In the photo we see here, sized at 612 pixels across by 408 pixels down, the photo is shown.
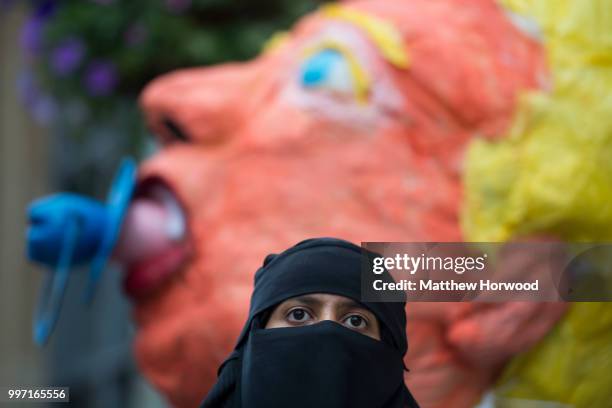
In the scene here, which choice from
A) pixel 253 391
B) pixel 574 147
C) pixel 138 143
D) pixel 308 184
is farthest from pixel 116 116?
pixel 253 391

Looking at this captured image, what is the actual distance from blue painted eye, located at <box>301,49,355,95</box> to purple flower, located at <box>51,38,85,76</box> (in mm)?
1391

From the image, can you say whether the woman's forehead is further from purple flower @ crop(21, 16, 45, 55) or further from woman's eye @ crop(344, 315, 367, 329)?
purple flower @ crop(21, 16, 45, 55)

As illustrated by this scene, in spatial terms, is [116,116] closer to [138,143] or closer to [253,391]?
[138,143]

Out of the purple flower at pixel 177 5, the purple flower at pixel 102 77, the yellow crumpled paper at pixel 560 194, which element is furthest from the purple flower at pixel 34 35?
the yellow crumpled paper at pixel 560 194

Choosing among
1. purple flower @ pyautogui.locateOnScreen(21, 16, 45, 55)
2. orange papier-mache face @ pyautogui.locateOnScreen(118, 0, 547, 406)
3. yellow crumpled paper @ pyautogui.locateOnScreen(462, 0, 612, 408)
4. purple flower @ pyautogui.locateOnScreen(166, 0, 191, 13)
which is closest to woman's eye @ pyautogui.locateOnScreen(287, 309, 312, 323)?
orange papier-mache face @ pyautogui.locateOnScreen(118, 0, 547, 406)

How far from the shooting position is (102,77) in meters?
3.19

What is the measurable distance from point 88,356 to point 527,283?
13.2 ft

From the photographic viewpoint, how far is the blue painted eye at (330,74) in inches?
80.0

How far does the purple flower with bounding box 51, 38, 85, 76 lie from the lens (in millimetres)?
3195

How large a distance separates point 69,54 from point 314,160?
154 centimetres

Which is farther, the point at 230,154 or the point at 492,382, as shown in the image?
the point at 230,154

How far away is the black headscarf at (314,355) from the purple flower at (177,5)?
188 cm

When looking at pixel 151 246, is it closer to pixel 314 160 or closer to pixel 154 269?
pixel 154 269

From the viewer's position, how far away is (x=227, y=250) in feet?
6.48
